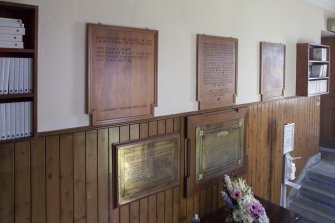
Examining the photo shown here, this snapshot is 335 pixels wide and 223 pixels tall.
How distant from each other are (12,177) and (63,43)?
74cm

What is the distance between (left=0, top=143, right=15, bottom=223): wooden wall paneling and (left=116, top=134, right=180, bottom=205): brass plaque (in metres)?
0.62

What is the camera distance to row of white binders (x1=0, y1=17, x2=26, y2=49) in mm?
1315

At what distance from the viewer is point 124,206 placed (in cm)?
200

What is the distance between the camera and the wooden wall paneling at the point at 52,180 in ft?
5.33

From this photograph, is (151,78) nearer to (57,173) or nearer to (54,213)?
(57,173)

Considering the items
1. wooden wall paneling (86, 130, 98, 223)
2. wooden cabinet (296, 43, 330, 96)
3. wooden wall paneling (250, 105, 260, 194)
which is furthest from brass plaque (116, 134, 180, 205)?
wooden cabinet (296, 43, 330, 96)

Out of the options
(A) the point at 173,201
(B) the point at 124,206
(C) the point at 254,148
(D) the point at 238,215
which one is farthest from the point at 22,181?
(C) the point at 254,148

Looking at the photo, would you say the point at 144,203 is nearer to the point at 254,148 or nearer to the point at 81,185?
the point at 81,185

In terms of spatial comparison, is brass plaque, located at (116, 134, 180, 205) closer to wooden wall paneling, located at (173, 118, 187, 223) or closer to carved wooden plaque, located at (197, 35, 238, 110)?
wooden wall paneling, located at (173, 118, 187, 223)

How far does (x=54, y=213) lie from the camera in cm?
167

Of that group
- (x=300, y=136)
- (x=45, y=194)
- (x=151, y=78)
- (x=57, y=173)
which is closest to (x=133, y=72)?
(x=151, y=78)

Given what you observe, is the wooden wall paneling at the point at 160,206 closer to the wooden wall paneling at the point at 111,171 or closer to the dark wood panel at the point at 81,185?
the dark wood panel at the point at 81,185

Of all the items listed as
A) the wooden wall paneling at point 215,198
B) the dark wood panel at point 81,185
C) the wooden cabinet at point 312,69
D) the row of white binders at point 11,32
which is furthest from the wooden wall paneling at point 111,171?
the wooden cabinet at point 312,69

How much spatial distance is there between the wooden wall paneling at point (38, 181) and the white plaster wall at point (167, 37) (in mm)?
95
